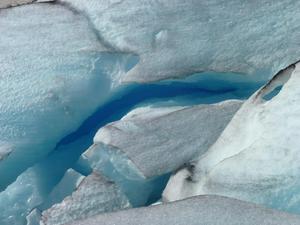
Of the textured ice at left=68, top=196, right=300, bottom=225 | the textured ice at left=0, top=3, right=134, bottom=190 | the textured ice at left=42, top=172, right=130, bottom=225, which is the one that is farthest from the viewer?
the textured ice at left=0, top=3, right=134, bottom=190

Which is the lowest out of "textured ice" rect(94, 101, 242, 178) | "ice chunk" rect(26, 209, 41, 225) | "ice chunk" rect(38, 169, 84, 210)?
"ice chunk" rect(26, 209, 41, 225)

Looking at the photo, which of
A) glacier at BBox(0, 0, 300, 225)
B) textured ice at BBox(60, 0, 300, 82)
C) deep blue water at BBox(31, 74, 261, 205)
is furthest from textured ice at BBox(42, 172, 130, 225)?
textured ice at BBox(60, 0, 300, 82)

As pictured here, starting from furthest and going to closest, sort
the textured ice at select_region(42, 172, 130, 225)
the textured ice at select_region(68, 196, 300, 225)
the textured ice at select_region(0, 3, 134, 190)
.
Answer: the textured ice at select_region(0, 3, 134, 190), the textured ice at select_region(42, 172, 130, 225), the textured ice at select_region(68, 196, 300, 225)

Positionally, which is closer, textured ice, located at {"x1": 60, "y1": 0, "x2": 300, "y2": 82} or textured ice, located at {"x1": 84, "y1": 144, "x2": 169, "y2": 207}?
textured ice, located at {"x1": 84, "y1": 144, "x2": 169, "y2": 207}

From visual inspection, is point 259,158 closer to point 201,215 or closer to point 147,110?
point 201,215

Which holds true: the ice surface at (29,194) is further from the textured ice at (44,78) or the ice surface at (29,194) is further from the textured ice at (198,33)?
the textured ice at (198,33)

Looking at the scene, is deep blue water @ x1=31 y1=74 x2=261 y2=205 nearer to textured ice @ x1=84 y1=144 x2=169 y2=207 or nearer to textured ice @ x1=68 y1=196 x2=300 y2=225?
textured ice @ x1=84 y1=144 x2=169 y2=207

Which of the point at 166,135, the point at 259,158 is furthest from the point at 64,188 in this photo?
the point at 259,158

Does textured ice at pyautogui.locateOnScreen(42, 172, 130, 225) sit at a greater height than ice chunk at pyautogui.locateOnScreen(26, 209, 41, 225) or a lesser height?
greater
